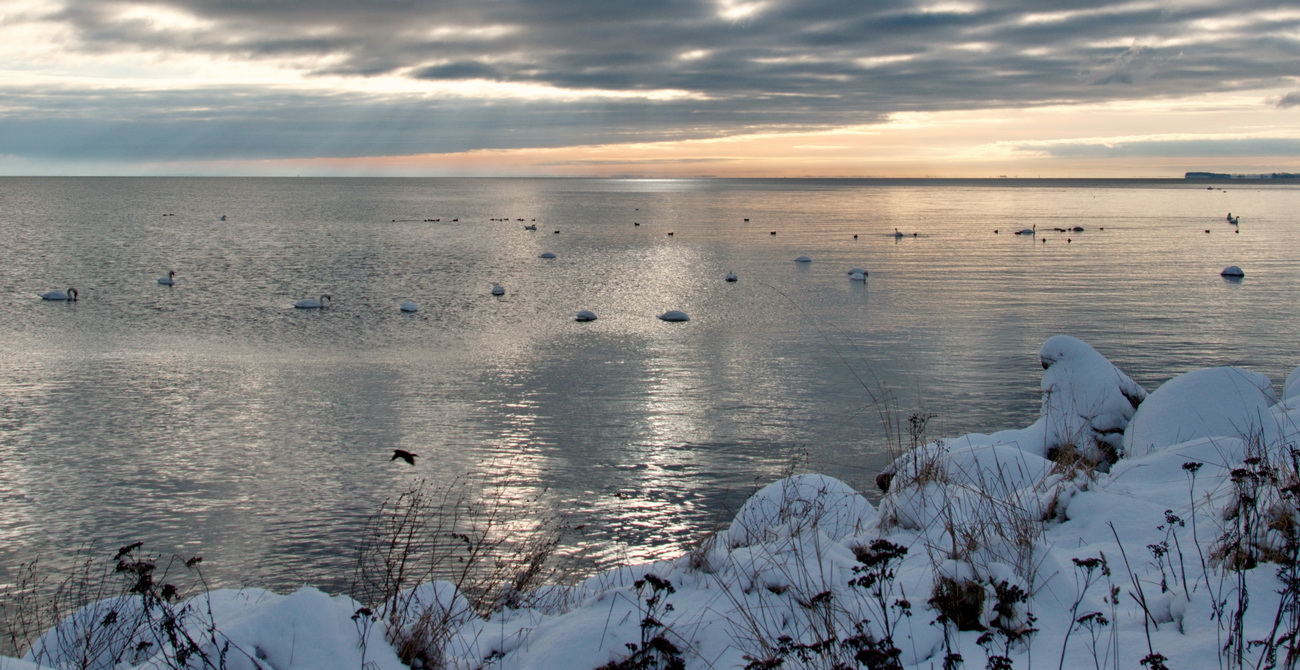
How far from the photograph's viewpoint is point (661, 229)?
269 feet

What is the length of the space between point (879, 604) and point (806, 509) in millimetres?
2187

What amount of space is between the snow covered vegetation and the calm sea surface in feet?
13.0

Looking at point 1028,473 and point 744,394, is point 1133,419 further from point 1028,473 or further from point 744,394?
point 744,394

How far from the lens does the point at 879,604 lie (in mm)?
5082

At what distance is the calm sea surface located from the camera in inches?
467

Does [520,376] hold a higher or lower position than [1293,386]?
lower

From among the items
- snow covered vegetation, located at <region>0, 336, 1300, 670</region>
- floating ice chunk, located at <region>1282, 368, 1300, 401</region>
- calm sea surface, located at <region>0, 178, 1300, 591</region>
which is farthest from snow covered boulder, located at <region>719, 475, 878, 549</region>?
floating ice chunk, located at <region>1282, 368, 1300, 401</region>

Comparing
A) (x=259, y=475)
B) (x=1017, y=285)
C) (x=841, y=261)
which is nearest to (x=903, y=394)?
(x=259, y=475)

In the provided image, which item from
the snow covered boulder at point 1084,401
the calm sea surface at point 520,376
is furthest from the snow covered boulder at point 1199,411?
the calm sea surface at point 520,376

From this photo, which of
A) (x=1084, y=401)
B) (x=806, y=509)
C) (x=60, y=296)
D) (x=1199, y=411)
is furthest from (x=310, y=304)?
(x=1199, y=411)

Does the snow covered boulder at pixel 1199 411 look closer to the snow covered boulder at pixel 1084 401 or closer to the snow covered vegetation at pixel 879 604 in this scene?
the snow covered boulder at pixel 1084 401

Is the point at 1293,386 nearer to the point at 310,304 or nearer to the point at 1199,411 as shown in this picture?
the point at 1199,411

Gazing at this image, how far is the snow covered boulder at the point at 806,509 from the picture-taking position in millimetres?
7441

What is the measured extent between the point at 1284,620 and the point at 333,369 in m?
19.2
